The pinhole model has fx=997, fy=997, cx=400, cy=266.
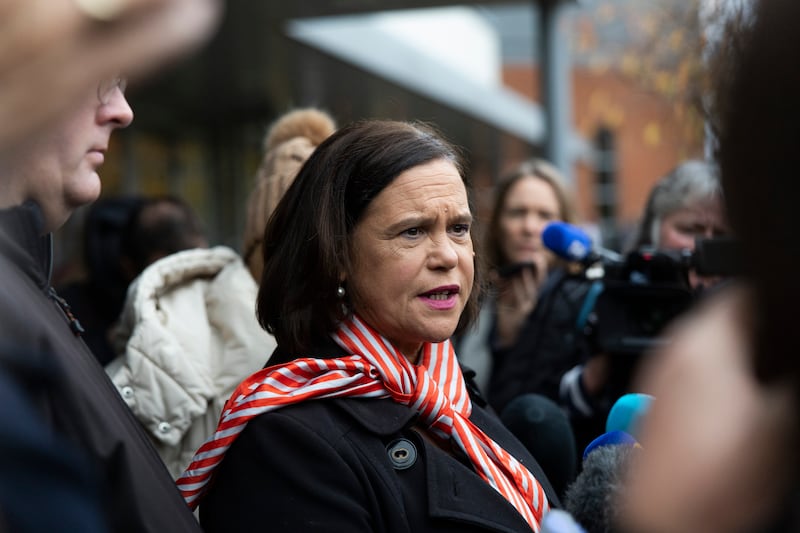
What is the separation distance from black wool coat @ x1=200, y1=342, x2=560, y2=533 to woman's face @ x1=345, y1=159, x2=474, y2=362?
0.24 metres

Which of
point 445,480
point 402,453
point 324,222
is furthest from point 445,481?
point 324,222

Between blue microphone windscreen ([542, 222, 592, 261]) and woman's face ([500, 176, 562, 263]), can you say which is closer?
blue microphone windscreen ([542, 222, 592, 261])

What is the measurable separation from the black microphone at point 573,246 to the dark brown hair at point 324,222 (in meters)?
1.09

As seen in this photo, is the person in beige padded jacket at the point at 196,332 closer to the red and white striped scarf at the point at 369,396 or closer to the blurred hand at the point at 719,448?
the red and white striped scarf at the point at 369,396

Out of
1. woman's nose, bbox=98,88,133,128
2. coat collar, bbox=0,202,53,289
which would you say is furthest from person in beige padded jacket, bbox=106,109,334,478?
coat collar, bbox=0,202,53,289

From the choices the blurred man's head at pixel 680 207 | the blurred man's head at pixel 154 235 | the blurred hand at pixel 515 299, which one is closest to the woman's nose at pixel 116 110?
the blurred man's head at pixel 680 207

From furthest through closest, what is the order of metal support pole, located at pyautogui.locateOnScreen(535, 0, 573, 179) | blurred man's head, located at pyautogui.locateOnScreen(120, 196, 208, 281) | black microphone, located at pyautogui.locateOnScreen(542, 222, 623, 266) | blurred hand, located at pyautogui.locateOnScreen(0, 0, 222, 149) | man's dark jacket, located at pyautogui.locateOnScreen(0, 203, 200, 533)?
1. metal support pole, located at pyautogui.locateOnScreen(535, 0, 573, 179)
2. blurred man's head, located at pyautogui.locateOnScreen(120, 196, 208, 281)
3. black microphone, located at pyautogui.locateOnScreen(542, 222, 623, 266)
4. man's dark jacket, located at pyautogui.locateOnScreen(0, 203, 200, 533)
5. blurred hand, located at pyautogui.locateOnScreen(0, 0, 222, 149)

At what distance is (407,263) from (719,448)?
1414 millimetres

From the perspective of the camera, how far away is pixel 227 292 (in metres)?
2.95

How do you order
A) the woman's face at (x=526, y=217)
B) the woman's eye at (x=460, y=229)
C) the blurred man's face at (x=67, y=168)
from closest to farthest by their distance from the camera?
the blurred man's face at (x=67, y=168) → the woman's eye at (x=460, y=229) → the woman's face at (x=526, y=217)

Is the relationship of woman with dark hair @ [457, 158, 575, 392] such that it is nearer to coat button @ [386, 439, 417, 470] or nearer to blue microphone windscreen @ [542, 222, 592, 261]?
blue microphone windscreen @ [542, 222, 592, 261]

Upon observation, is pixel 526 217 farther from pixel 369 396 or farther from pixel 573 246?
pixel 369 396

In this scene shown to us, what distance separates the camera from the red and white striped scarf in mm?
2113

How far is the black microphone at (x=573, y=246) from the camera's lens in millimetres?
3377
